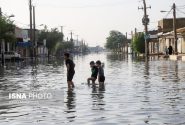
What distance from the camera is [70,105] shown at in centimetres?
1428

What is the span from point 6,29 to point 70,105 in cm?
4798

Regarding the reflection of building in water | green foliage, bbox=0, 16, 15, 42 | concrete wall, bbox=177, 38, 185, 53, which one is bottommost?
the reflection of building in water

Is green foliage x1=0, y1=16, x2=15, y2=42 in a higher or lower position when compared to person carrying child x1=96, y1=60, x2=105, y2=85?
higher

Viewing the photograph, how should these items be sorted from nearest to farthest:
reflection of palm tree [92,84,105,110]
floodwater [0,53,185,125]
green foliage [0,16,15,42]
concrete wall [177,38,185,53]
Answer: floodwater [0,53,185,125] < reflection of palm tree [92,84,105,110] < green foliage [0,16,15,42] < concrete wall [177,38,185,53]

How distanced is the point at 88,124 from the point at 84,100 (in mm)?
4655

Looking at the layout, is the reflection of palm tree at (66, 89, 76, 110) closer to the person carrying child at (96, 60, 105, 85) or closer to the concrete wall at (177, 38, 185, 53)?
the person carrying child at (96, 60, 105, 85)

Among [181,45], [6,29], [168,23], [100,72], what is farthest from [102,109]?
[168,23]

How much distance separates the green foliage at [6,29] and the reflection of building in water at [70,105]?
42.8m

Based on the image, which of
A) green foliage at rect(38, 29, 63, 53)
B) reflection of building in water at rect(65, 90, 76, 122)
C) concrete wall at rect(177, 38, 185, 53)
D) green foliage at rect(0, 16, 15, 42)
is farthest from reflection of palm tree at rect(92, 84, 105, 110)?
green foliage at rect(38, 29, 63, 53)

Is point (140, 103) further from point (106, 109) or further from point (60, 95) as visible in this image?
point (60, 95)

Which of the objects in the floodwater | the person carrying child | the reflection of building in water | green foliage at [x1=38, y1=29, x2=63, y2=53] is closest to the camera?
the floodwater

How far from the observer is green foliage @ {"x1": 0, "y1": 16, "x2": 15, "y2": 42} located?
60.0 metres

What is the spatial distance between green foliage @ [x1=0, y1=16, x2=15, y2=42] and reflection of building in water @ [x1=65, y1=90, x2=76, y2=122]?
42.8 m

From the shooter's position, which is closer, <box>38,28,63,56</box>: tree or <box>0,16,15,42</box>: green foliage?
<box>0,16,15,42</box>: green foliage
